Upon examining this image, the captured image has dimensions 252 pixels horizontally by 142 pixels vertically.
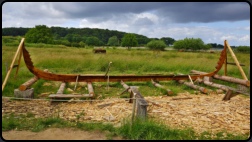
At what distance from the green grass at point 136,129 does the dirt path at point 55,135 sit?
0.41 feet

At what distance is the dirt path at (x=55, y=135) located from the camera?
326 cm

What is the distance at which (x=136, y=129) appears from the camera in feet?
11.3

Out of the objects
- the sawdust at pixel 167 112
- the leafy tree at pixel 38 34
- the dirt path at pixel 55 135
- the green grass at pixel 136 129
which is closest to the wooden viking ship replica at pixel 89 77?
the sawdust at pixel 167 112

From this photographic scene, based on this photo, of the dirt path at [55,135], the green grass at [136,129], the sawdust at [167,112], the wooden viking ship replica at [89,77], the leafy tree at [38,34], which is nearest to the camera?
the dirt path at [55,135]

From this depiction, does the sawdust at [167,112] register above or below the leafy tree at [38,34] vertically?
below

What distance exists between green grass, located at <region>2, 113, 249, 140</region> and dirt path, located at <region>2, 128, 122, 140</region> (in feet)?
0.41

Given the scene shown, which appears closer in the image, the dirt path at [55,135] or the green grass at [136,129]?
the dirt path at [55,135]

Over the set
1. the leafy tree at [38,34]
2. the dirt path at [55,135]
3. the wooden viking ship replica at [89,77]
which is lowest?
the dirt path at [55,135]

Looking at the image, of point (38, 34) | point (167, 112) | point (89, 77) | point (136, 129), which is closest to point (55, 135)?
point (136, 129)

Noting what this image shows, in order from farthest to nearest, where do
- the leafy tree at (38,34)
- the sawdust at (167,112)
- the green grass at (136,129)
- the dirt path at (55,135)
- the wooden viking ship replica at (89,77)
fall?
the leafy tree at (38,34), the wooden viking ship replica at (89,77), the sawdust at (167,112), the green grass at (136,129), the dirt path at (55,135)

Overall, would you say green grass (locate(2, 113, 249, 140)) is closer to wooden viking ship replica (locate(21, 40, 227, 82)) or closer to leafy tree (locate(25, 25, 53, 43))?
wooden viking ship replica (locate(21, 40, 227, 82))

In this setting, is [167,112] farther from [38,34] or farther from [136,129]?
[38,34]

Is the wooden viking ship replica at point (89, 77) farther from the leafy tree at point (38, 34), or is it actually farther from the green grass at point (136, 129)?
the leafy tree at point (38, 34)

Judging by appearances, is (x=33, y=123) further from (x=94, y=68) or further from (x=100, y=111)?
(x=94, y=68)
